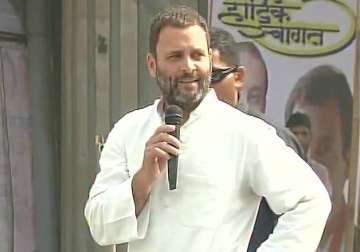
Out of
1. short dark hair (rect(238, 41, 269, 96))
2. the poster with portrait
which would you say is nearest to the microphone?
the poster with portrait

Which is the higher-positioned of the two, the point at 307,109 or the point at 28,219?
the point at 307,109

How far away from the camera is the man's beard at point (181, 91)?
2.04 m

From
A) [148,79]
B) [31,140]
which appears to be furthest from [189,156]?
[31,140]

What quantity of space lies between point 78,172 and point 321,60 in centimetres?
162

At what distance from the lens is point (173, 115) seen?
2023mm

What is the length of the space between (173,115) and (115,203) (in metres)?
0.25

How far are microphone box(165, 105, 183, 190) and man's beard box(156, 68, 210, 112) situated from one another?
0.06 ft

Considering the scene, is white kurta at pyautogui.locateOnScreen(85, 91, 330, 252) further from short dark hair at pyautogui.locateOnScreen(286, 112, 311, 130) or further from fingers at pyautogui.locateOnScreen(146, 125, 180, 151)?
short dark hair at pyautogui.locateOnScreen(286, 112, 311, 130)

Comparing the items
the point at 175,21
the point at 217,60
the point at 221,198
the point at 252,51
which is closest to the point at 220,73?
the point at 217,60

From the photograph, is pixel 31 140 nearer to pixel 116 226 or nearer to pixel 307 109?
pixel 307 109

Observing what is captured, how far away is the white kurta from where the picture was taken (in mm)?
2002

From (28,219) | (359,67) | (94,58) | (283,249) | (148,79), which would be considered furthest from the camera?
(28,219)

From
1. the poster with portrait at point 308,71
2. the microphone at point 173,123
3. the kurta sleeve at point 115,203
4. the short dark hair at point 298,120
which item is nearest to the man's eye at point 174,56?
the microphone at point 173,123

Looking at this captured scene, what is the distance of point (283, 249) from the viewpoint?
1994 millimetres
